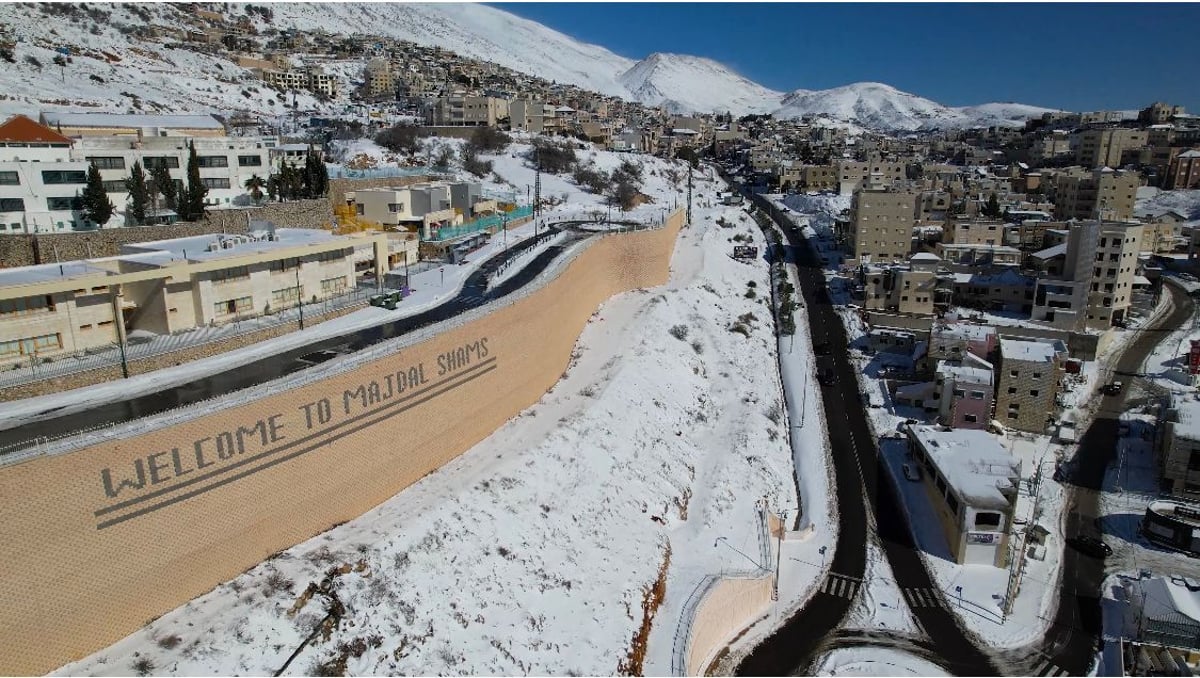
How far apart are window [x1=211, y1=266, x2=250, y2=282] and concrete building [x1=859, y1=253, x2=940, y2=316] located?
34565 millimetres

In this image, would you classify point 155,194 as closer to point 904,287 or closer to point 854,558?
point 854,558

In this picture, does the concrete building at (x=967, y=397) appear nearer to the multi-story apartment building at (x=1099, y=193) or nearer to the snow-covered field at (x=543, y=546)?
the snow-covered field at (x=543, y=546)

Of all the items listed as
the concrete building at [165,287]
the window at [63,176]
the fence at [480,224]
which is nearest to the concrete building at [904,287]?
the fence at [480,224]

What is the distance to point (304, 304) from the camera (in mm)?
22125

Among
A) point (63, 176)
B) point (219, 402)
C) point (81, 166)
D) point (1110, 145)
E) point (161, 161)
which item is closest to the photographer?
point (219, 402)

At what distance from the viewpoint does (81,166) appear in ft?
78.0

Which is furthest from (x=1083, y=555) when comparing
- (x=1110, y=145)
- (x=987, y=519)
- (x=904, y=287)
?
(x=1110, y=145)

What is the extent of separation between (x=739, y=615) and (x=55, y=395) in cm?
1655

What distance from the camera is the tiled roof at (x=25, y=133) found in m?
23.8

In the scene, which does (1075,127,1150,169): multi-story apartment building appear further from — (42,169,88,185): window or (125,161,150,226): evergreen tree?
(42,169,88,185): window

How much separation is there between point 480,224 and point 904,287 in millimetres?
24321

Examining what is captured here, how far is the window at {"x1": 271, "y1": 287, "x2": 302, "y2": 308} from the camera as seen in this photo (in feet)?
70.3

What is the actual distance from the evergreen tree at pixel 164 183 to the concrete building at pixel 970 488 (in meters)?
27.3

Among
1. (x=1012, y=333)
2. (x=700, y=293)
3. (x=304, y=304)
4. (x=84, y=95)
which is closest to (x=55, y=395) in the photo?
(x=304, y=304)
